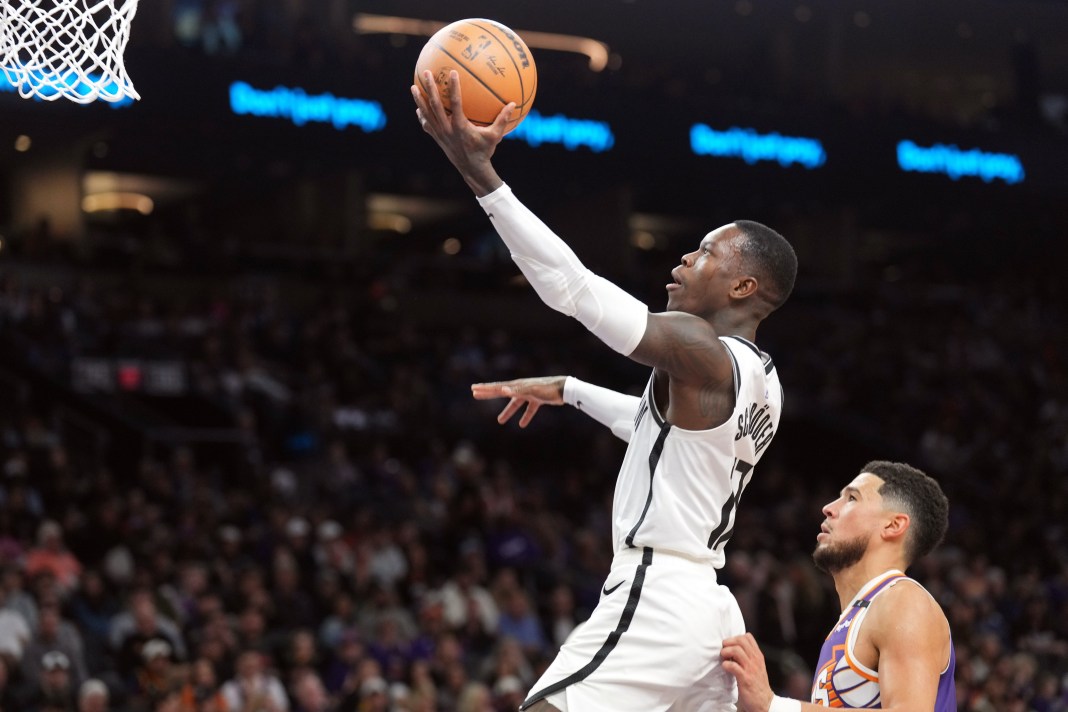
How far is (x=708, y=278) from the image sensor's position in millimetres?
4734

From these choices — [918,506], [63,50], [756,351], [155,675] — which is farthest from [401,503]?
[756,351]

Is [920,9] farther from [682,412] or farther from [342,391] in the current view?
[682,412]

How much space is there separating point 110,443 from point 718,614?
38.9ft

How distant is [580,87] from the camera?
20.0 meters

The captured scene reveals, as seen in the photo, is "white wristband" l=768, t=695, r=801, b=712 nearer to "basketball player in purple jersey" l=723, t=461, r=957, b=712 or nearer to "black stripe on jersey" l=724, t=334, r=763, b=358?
"basketball player in purple jersey" l=723, t=461, r=957, b=712

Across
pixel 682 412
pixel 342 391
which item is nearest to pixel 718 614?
pixel 682 412

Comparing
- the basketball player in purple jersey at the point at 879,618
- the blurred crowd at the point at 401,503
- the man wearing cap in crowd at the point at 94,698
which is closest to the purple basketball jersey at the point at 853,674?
the basketball player in purple jersey at the point at 879,618

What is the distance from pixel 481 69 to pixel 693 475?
1.37m

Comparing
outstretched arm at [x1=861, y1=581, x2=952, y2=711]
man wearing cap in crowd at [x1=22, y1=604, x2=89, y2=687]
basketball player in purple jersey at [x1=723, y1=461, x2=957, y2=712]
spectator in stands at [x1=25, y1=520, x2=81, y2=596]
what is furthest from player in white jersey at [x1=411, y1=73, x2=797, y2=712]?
spectator in stands at [x1=25, y1=520, x2=81, y2=596]

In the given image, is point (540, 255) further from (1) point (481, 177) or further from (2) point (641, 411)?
(2) point (641, 411)

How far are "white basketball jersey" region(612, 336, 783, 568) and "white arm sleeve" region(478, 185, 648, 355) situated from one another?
0.46 metres

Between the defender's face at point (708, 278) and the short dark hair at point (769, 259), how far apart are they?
0.04 meters

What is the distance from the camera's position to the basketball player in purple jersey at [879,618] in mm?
4418

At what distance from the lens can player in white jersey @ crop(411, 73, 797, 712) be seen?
4211 millimetres
